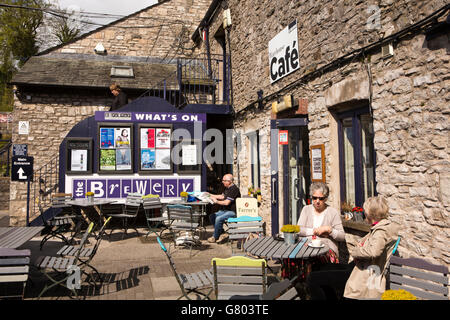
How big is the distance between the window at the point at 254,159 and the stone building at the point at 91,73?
12.8ft

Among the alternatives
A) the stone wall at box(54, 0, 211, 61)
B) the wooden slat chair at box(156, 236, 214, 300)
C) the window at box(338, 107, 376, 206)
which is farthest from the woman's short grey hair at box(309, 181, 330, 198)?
the stone wall at box(54, 0, 211, 61)

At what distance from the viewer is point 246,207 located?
23.6 ft

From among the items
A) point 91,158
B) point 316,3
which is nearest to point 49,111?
point 91,158

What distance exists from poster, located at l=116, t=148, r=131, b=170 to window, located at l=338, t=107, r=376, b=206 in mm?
6089

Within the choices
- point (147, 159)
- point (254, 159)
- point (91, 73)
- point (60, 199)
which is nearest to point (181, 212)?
point (254, 159)

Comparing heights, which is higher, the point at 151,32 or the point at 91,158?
the point at 151,32

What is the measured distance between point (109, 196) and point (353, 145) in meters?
6.65

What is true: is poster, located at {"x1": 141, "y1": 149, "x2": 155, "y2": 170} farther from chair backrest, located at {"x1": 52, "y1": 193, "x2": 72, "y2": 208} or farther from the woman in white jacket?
the woman in white jacket

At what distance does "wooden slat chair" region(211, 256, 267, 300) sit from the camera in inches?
121

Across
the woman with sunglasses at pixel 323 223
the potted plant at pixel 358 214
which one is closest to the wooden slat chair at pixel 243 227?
the woman with sunglasses at pixel 323 223

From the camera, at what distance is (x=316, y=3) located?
18.7ft

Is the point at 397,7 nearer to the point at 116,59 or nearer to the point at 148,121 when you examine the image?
the point at 148,121

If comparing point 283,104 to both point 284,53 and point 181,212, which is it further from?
point 181,212

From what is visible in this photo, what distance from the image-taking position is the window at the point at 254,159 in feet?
28.3
